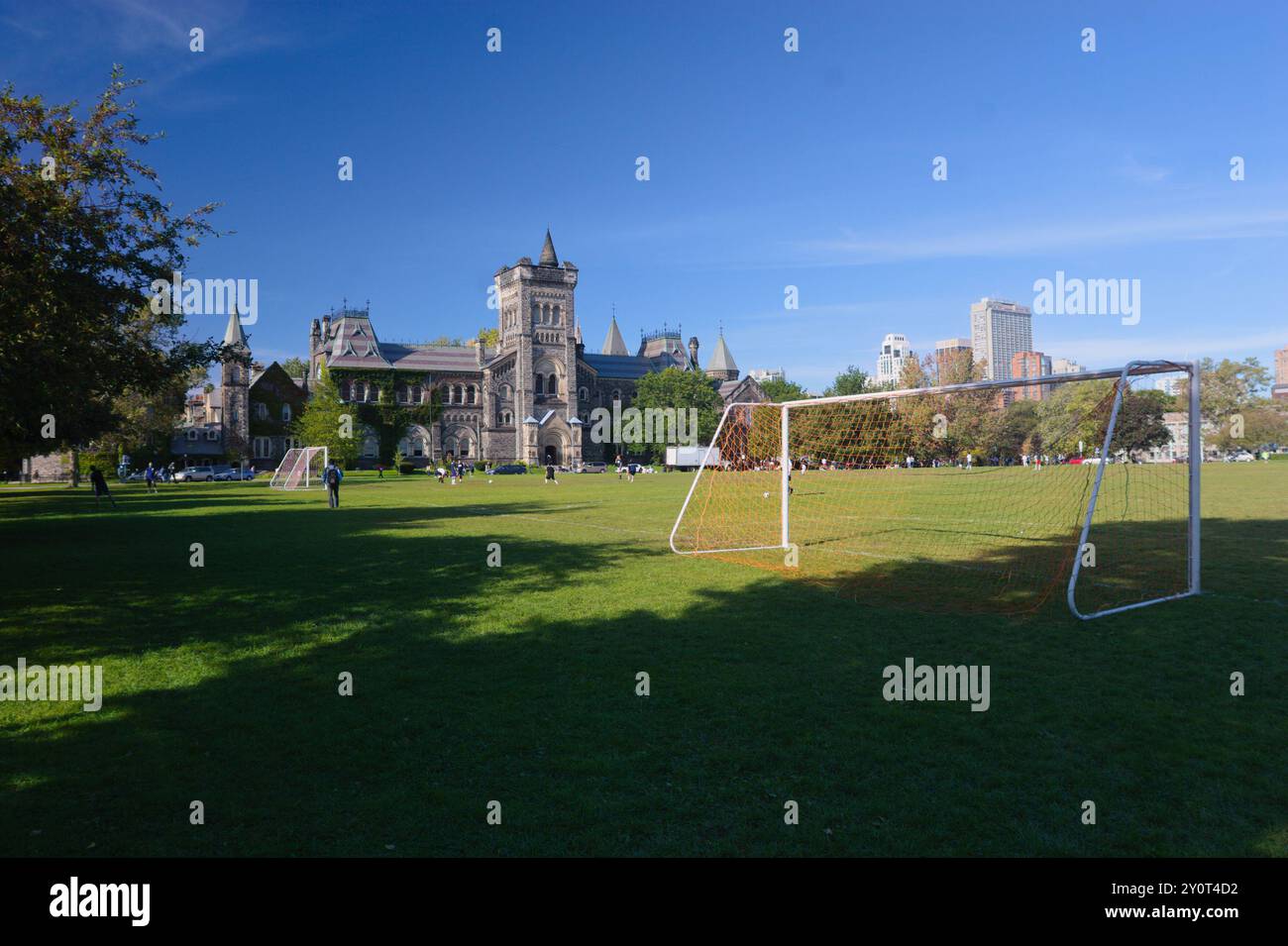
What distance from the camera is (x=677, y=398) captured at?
96062 mm

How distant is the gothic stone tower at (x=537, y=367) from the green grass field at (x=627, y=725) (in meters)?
81.7

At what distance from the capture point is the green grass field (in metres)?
4.29

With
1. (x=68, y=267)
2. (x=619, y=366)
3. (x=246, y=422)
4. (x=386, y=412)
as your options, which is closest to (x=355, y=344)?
(x=386, y=412)

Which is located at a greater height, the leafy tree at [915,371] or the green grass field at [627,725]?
the leafy tree at [915,371]

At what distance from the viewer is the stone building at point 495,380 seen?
3541 inches

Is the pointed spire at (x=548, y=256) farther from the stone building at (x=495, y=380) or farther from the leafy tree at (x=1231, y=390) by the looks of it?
the leafy tree at (x=1231, y=390)

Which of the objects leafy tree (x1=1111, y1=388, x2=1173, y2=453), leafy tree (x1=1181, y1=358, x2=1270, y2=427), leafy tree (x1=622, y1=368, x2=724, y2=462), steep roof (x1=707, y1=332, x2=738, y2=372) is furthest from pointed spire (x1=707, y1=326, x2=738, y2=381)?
leafy tree (x1=1111, y1=388, x2=1173, y2=453)

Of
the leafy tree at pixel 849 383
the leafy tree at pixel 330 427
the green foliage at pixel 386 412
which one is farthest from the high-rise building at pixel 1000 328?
the leafy tree at pixel 330 427

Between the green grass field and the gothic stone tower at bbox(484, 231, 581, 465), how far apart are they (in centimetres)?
8171

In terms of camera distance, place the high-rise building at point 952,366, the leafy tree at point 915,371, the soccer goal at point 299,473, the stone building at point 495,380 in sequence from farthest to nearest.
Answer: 1. the stone building at point 495,380
2. the leafy tree at point 915,371
3. the high-rise building at point 952,366
4. the soccer goal at point 299,473

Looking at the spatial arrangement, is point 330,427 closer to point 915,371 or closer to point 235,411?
point 235,411

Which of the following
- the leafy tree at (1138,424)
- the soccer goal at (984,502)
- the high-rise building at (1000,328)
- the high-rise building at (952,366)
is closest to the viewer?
the soccer goal at (984,502)

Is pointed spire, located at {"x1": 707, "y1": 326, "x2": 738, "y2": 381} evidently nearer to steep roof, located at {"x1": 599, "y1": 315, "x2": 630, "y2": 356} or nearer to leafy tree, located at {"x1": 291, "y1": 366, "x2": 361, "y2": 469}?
steep roof, located at {"x1": 599, "y1": 315, "x2": 630, "y2": 356}

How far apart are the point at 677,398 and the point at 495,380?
22.0 meters
